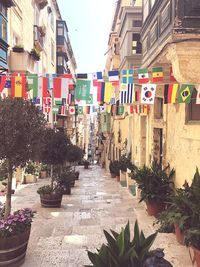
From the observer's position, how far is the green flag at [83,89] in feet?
29.7

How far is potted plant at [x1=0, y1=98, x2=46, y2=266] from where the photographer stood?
193 inches

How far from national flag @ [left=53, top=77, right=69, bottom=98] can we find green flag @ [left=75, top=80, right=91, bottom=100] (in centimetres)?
33

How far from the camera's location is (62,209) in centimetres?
989

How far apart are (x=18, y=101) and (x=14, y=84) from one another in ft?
14.4

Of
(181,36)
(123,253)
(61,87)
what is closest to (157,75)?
(181,36)

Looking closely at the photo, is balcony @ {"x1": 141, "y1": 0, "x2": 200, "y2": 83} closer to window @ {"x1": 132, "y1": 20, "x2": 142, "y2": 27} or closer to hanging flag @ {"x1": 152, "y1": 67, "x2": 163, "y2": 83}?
hanging flag @ {"x1": 152, "y1": 67, "x2": 163, "y2": 83}

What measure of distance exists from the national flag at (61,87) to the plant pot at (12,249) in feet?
15.8

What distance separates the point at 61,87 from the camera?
914cm

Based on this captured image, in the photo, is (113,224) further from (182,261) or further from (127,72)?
(127,72)

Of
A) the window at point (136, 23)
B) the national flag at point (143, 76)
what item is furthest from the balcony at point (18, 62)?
the window at point (136, 23)

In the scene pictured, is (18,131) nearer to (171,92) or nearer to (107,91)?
(171,92)

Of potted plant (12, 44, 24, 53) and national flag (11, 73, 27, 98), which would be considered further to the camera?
potted plant (12, 44, 24, 53)

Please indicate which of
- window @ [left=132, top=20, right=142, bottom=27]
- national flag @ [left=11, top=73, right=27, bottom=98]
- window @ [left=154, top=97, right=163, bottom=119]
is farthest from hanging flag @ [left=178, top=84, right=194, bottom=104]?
window @ [left=132, top=20, right=142, bottom=27]

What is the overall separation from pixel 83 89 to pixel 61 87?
0.65 m
